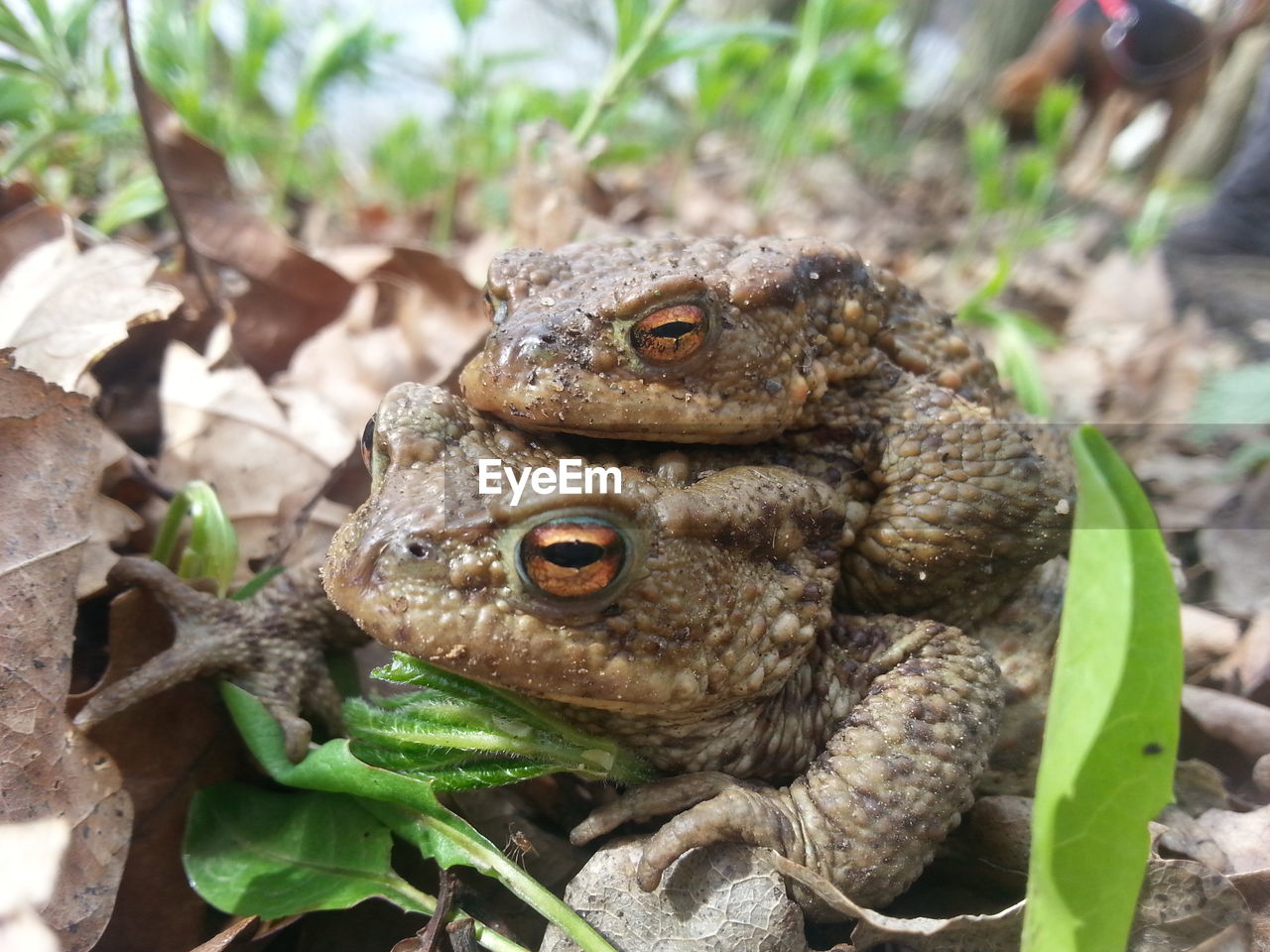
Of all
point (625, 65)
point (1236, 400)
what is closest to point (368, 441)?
point (625, 65)

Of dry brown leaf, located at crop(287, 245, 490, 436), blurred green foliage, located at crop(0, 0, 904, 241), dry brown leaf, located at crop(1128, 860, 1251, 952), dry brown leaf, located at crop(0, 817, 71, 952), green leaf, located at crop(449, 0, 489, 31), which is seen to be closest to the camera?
dry brown leaf, located at crop(0, 817, 71, 952)

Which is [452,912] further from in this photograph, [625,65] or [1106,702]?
[625,65]

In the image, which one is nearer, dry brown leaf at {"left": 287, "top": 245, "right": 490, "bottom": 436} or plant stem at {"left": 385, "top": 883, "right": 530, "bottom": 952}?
plant stem at {"left": 385, "top": 883, "right": 530, "bottom": 952}

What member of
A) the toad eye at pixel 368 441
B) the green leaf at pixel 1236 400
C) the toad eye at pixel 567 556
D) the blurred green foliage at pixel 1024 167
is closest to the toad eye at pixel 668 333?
the toad eye at pixel 567 556

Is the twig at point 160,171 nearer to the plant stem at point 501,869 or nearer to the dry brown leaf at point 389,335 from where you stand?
the dry brown leaf at point 389,335

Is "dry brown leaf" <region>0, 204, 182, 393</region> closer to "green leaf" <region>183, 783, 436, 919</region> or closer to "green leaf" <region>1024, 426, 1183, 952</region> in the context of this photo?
"green leaf" <region>183, 783, 436, 919</region>

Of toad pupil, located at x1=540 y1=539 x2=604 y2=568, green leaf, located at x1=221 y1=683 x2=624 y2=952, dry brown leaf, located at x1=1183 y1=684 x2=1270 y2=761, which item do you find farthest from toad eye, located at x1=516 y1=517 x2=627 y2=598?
dry brown leaf, located at x1=1183 y1=684 x2=1270 y2=761

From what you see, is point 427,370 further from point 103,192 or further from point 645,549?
point 103,192
